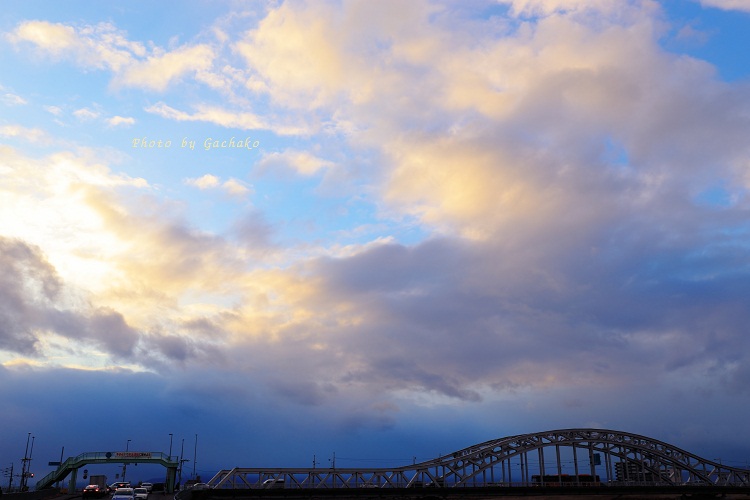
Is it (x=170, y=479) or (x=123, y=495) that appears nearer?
(x=123, y=495)

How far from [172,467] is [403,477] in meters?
45.2

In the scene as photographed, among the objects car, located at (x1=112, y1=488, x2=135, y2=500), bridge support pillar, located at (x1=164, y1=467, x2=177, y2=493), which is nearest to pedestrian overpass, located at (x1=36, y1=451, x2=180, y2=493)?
bridge support pillar, located at (x1=164, y1=467, x2=177, y2=493)

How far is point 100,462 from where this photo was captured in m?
113

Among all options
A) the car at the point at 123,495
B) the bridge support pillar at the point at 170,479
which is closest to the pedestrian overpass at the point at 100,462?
the bridge support pillar at the point at 170,479

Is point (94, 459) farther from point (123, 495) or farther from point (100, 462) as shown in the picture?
point (123, 495)

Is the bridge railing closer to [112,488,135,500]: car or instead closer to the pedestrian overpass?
the pedestrian overpass

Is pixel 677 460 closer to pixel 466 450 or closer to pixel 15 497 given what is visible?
pixel 466 450

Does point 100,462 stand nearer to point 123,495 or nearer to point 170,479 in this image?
point 170,479

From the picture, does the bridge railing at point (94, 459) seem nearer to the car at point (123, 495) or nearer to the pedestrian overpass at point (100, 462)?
the pedestrian overpass at point (100, 462)

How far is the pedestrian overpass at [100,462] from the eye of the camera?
364ft

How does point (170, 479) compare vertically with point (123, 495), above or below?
above

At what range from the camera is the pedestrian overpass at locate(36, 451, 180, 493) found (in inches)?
4365

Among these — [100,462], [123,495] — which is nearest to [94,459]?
[100,462]

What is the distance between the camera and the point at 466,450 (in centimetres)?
13700
